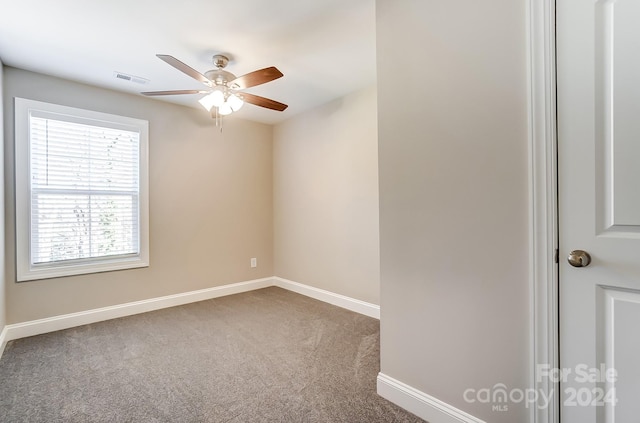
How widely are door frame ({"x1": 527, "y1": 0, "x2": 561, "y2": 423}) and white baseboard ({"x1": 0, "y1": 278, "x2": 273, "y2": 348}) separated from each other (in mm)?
3541

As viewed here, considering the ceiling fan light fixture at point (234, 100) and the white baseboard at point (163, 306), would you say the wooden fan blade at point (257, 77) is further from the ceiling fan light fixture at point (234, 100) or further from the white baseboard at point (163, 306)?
the white baseboard at point (163, 306)

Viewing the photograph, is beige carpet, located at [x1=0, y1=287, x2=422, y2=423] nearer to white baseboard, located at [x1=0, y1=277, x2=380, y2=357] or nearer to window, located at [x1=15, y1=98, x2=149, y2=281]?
white baseboard, located at [x1=0, y1=277, x2=380, y2=357]

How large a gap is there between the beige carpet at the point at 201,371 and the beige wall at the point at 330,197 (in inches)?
23.1

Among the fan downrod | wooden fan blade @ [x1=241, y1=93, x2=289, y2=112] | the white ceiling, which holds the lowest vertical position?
wooden fan blade @ [x1=241, y1=93, x2=289, y2=112]

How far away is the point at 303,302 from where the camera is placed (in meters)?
3.74

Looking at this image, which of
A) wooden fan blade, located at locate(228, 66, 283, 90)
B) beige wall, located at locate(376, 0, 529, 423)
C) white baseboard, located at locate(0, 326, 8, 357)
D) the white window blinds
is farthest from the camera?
the white window blinds

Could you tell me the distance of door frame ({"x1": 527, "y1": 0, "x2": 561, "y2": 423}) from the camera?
1.23m

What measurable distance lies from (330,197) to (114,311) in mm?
2709

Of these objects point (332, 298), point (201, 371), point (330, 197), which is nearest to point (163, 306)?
point (201, 371)

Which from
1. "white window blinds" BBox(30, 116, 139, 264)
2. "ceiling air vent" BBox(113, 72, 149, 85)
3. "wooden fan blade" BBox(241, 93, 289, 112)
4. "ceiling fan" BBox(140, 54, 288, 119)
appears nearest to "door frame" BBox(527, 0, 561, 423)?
"ceiling fan" BBox(140, 54, 288, 119)

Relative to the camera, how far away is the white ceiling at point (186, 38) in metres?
1.96

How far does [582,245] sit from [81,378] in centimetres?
302

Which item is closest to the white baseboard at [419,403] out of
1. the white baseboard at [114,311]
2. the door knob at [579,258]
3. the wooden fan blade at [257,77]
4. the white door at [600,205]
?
the white door at [600,205]

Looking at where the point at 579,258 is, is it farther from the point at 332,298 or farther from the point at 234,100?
the point at 332,298
